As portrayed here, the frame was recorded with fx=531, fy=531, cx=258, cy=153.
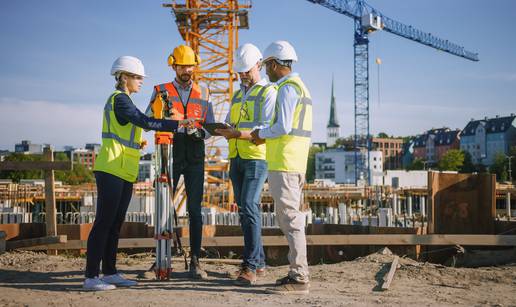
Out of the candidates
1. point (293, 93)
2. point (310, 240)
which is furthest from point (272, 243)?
point (293, 93)

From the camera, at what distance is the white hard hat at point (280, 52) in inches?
173

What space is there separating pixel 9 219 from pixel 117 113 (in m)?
8.94

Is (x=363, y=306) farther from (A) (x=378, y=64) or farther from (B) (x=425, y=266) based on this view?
(A) (x=378, y=64)

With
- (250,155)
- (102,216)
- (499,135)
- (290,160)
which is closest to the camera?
Answer: (290,160)

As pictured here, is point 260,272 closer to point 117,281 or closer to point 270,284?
point 270,284

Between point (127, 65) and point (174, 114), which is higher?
point (127, 65)

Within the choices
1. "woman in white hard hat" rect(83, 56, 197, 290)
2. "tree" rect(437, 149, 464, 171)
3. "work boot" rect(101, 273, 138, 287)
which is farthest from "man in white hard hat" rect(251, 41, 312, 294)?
"tree" rect(437, 149, 464, 171)

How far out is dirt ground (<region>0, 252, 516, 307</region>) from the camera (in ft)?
12.7

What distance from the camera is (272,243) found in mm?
6328

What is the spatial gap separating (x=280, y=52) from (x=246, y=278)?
1.97 meters

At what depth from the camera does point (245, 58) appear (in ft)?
16.1

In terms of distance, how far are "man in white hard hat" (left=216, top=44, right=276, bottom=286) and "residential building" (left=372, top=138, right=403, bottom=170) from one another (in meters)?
136

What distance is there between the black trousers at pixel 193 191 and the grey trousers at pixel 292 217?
1.06 metres

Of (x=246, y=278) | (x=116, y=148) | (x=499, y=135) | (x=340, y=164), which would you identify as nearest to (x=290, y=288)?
(x=246, y=278)
